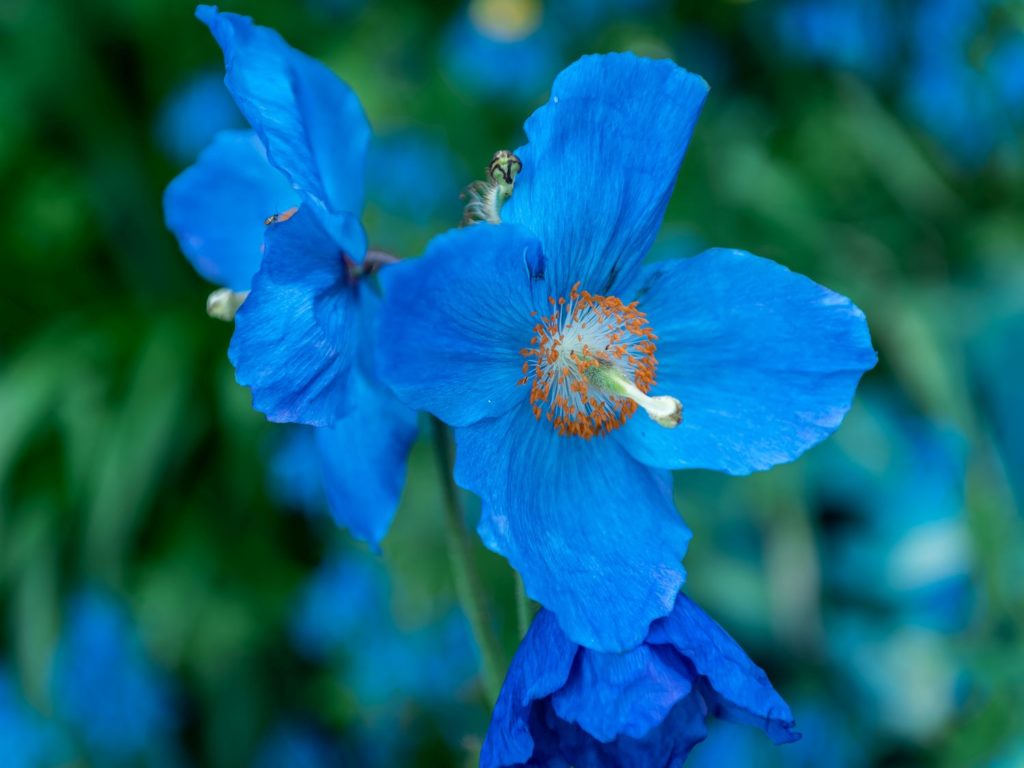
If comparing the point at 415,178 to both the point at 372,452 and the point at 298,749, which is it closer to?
the point at 298,749

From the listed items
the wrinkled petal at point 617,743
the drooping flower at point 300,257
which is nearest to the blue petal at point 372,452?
the drooping flower at point 300,257

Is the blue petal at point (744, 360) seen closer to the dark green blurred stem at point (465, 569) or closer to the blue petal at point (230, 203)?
the dark green blurred stem at point (465, 569)

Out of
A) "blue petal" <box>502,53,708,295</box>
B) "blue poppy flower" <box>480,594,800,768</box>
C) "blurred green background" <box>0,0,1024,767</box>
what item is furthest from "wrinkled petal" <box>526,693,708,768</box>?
"blurred green background" <box>0,0,1024,767</box>

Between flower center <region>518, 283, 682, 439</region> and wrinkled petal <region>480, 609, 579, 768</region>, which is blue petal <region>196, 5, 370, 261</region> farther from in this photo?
wrinkled petal <region>480, 609, 579, 768</region>

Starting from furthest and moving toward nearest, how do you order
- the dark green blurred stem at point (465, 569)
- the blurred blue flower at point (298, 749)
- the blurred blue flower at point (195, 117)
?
1. the blurred blue flower at point (195, 117)
2. the blurred blue flower at point (298, 749)
3. the dark green blurred stem at point (465, 569)

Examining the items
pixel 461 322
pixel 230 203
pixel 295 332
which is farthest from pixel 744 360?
pixel 230 203
